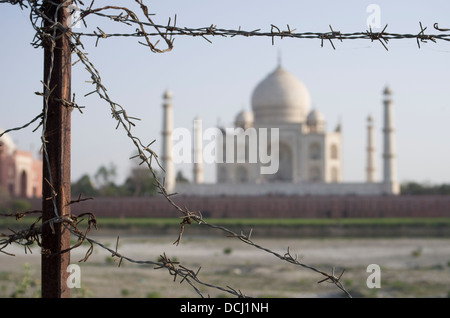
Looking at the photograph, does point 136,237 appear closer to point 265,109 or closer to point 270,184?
point 270,184

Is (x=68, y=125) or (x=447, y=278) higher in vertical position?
(x=68, y=125)

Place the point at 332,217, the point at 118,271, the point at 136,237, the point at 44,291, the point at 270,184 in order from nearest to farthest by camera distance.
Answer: the point at 44,291 < the point at 118,271 < the point at 136,237 < the point at 332,217 < the point at 270,184

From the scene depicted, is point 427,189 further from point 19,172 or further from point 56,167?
point 56,167

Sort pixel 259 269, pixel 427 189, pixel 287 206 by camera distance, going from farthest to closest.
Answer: pixel 427 189
pixel 287 206
pixel 259 269

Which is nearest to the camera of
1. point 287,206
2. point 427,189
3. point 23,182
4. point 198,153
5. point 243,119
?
point 287,206

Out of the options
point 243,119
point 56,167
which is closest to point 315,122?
point 243,119

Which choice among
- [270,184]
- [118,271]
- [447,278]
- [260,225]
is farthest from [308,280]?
[270,184]

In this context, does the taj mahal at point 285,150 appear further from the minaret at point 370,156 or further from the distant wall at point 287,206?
the distant wall at point 287,206

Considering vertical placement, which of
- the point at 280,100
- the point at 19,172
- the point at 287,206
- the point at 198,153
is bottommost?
the point at 287,206
